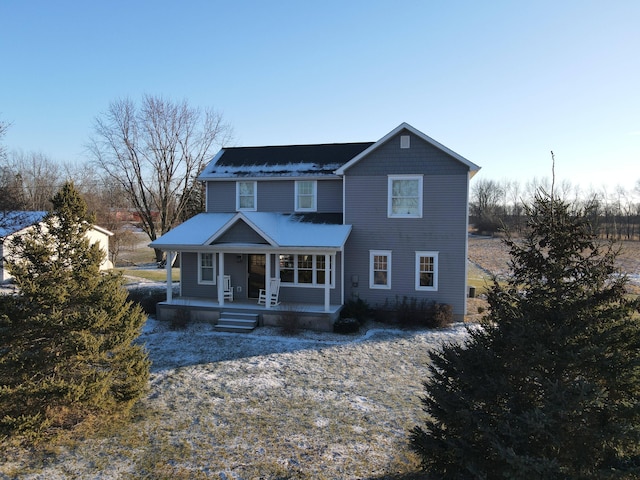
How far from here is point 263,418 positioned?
8.16 meters

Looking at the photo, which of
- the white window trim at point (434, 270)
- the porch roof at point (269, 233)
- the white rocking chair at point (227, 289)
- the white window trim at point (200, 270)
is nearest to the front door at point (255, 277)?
the white rocking chair at point (227, 289)

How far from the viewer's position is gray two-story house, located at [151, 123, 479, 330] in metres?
16.3

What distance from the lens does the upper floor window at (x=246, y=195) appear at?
19.3 metres

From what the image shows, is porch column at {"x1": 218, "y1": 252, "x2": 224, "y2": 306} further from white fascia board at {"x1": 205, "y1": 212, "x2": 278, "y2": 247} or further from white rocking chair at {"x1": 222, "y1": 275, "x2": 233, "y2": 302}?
white rocking chair at {"x1": 222, "y1": 275, "x2": 233, "y2": 302}

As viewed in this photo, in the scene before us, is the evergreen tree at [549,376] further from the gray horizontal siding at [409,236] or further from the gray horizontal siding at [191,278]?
the gray horizontal siding at [191,278]

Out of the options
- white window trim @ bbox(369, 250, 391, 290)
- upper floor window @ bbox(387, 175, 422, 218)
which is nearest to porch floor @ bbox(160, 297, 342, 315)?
white window trim @ bbox(369, 250, 391, 290)

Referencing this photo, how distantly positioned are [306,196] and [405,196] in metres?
4.58

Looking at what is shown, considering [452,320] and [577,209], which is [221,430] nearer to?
[577,209]

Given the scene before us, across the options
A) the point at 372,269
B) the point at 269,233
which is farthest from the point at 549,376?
the point at 372,269

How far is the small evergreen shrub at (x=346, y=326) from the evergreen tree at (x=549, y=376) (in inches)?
370

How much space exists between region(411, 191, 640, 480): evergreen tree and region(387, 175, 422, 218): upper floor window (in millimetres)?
11516

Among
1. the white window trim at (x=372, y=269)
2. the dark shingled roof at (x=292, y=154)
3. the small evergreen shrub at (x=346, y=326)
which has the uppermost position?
the dark shingled roof at (x=292, y=154)

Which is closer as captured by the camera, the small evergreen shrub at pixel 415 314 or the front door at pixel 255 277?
the small evergreen shrub at pixel 415 314

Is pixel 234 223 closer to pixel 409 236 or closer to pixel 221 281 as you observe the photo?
pixel 221 281
